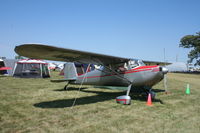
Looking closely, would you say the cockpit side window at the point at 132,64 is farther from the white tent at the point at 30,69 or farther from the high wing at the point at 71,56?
the white tent at the point at 30,69

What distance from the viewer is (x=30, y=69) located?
71.8 ft

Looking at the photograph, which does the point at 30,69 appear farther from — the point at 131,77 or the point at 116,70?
the point at 131,77

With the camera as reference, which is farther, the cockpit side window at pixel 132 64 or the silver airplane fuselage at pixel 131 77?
the cockpit side window at pixel 132 64

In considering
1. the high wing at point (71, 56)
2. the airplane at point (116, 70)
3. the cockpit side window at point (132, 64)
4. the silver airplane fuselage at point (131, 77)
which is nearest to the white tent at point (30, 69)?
the silver airplane fuselage at point (131, 77)

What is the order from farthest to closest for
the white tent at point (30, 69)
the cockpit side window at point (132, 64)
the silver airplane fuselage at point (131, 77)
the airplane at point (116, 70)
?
1. the white tent at point (30, 69)
2. the cockpit side window at point (132, 64)
3. the silver airplane fuselage at point (131, 77)
4. the airplane at point (116, 70)

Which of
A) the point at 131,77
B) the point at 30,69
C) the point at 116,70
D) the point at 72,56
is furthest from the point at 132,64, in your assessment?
the point at 30,69

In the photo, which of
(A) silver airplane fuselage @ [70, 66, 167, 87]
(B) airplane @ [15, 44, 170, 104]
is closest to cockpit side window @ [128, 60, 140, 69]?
(B) airplane @ [15, 44, 170, 104]

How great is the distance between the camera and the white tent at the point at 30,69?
2098 cm

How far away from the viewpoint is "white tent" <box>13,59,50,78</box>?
20984mm

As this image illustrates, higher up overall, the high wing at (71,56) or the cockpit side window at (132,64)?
the high wing at (71,56)

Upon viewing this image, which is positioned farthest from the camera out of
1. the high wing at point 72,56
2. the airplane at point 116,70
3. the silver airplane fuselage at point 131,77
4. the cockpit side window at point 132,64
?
the cockpit side window at point 132,64

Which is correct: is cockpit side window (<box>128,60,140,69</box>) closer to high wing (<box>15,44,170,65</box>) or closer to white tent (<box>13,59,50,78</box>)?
high wing (<box>15,44,170,65</box>)

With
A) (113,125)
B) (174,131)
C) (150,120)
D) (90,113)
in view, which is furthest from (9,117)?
(174,131)

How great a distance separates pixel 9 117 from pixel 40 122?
114 cm
